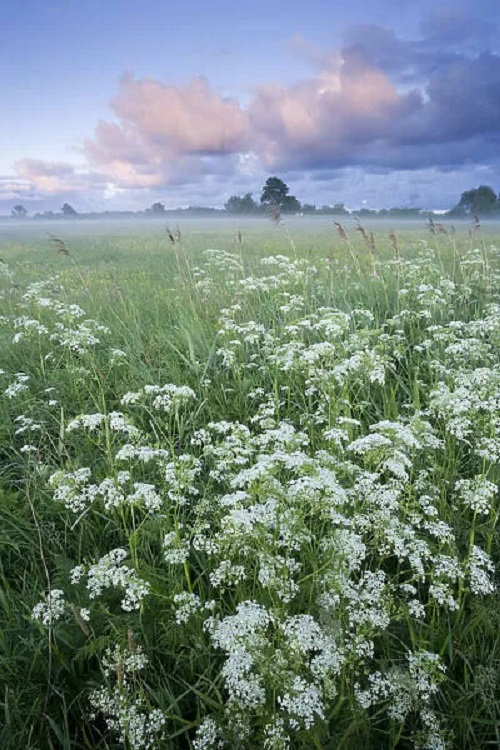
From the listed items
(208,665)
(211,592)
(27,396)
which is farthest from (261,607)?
(27,396)

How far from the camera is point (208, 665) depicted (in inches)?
94.0

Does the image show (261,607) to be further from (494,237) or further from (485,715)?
(494,237)

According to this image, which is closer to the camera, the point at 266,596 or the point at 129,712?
the point at 129,712

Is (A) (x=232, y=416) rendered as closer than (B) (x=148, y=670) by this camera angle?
No

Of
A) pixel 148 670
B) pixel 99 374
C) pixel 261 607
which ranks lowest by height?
pixel 148 670

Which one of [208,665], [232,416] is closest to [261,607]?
[208,665]

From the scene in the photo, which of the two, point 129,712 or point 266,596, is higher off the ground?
point 266,596

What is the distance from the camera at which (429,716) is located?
79.8 inches

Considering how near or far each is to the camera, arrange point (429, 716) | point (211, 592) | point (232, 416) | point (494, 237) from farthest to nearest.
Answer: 1. point (494, 237)
2. point (232, 416)
3. point (211, 592)
4. point (429, 716)

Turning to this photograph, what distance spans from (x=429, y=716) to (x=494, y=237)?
19475 mm

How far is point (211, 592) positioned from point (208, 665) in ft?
1.51

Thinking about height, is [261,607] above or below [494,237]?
below

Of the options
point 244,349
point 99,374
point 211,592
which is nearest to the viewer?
point 211,592

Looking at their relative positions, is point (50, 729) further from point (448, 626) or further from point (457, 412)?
point (457, 412)
